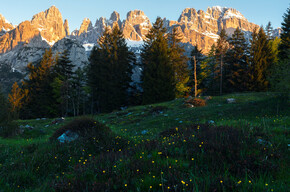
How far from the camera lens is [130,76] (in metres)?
41.0

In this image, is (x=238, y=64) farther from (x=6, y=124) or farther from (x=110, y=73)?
(x=6, y=124)

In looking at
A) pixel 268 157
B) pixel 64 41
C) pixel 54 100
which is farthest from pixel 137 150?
pixel 64 41

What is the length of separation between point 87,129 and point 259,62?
4117 centimetres

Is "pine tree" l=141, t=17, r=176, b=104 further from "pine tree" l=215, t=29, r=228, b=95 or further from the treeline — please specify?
"pine tree" l=215, t=29, r=228, b=95

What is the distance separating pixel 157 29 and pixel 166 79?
13153 millimetres

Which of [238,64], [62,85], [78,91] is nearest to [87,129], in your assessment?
[62,85]

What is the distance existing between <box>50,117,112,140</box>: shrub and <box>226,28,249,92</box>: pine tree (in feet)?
129

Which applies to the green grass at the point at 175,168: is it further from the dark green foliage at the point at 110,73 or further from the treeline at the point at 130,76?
the dark green foliage at the point at 110,73

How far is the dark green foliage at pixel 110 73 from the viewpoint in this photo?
37.2 m

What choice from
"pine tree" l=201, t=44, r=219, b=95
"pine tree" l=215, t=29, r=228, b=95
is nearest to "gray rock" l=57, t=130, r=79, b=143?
"pine tree" l=215, t=29, r=228, b=95

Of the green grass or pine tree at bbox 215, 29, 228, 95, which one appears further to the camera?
pine tree at bbox 215, 29, 228, 95

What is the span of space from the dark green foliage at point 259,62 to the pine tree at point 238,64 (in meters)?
1.46

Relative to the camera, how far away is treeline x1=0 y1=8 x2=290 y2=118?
3509 cm

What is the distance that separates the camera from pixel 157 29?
39.2m
